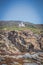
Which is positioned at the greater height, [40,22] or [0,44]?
[40,22]

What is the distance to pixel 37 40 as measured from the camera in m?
3.86

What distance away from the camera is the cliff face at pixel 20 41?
3765mm

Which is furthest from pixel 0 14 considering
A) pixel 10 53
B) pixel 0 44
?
pixel 10 53

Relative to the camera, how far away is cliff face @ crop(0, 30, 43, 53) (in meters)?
3.76

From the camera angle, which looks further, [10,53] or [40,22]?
[40,22]

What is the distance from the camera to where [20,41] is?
384 cm

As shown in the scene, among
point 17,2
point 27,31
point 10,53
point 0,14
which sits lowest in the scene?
point 10,53

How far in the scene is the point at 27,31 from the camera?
3.88 meters

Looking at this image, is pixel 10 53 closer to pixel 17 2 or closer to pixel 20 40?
pixel 20 40

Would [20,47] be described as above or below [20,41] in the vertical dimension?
below

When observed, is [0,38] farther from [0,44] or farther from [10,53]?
[10,53]

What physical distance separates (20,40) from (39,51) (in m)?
0.56

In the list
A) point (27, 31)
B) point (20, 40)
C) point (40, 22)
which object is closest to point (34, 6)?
point (40, 22)

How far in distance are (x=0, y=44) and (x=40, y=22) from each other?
120cm
